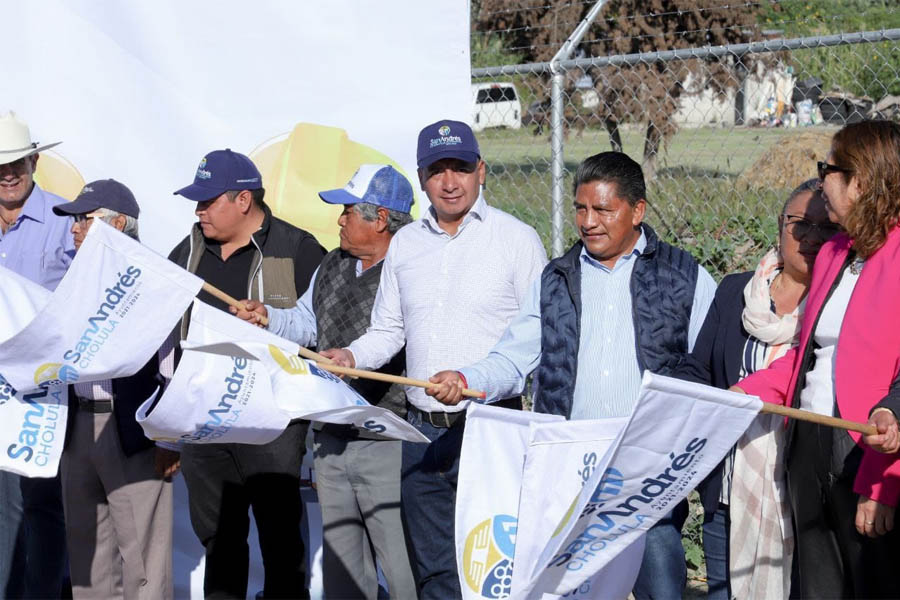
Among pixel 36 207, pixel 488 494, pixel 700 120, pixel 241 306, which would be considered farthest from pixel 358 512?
pixel 700 120

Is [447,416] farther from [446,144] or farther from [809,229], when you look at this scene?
[809,229]

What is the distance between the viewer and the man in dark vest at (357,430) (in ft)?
15.3

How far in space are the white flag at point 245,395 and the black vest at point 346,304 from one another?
2.37 ft

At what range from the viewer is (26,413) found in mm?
4395

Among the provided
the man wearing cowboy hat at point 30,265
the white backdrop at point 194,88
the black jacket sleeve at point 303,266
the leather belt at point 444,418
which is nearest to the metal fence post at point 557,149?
the white backdrop at point 194,88

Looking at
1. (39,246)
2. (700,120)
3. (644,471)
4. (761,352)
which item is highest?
(700,120)

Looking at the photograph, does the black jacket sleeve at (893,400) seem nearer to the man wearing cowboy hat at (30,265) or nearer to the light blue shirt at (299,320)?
the light blue shirt at (299,320)

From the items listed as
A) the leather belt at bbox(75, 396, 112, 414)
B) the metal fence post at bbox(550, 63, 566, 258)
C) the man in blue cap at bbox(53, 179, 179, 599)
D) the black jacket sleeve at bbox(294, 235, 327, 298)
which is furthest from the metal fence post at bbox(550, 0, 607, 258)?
the leather belt at bbox(75, 396, 112, 414)

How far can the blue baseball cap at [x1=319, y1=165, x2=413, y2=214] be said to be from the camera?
15.5 ft

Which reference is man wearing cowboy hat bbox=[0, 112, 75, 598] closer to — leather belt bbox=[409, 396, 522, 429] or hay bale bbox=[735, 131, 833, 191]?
leather belt bbox=[409, 396, 522, 429]

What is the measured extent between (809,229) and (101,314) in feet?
8.20

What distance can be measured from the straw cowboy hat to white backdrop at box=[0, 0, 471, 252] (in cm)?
29

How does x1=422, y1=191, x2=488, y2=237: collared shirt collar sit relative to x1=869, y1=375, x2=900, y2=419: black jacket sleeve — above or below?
above

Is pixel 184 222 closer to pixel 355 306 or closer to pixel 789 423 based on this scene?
pixel 355 306
